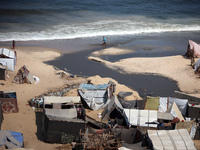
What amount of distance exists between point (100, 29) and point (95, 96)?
24.7m

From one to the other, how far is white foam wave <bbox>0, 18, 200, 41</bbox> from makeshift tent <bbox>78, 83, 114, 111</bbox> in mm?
19291

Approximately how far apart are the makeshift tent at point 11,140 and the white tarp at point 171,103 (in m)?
8.35

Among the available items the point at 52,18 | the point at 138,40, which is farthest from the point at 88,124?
the point at 52,18

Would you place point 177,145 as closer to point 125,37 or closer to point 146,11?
point 125,37

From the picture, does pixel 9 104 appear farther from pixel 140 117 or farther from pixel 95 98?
pixel 140 117

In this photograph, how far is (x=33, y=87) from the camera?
61.7 ft

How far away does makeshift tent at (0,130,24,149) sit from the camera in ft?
36.6

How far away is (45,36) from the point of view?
3494 centimetres

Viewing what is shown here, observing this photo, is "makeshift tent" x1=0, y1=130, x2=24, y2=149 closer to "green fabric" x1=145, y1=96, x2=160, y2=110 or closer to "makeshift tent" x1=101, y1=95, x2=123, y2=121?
"makeshift tent" x1=101, y1=95, x2=123, y2=121

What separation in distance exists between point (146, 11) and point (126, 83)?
39.0 m

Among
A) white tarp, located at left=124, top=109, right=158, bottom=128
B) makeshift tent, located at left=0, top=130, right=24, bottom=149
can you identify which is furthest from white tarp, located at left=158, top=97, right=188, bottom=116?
makeshift tent, located at left=0, top=130, right=24, bottom=149

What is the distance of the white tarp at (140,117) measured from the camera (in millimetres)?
13125

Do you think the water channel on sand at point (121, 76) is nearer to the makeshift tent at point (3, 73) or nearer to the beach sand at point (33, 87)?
the beach sand at point (33, 87)

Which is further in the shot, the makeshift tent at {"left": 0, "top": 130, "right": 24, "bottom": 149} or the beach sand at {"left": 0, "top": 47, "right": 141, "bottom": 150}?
the beach sand at {"left": 0, "top": 47, "right": 141, "bottom": 150}
